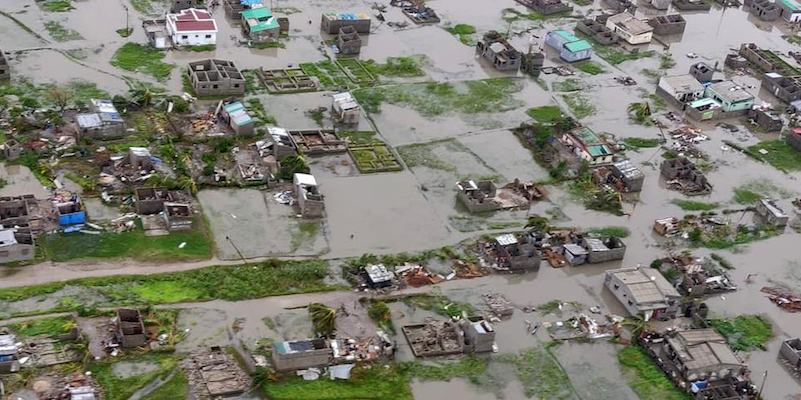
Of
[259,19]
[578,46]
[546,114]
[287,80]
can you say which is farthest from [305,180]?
[578,46]

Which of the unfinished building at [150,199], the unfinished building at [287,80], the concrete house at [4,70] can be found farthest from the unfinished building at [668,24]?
the concrete house at [4,70]

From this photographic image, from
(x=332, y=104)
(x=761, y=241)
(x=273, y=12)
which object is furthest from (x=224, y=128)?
(x=761, y=241)

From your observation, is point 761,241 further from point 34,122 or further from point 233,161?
point 34,122

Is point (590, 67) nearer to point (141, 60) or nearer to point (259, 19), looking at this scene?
point (259, 19)

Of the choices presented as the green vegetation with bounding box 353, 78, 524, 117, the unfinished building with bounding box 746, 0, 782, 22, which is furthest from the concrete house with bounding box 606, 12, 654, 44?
the unfinished building with bounding box 746, 0, 782, 22

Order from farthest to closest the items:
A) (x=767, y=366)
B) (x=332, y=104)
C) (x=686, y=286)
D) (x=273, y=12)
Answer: (x=273, y=12) < (x=332, y=104) < (x=686, y=286) < (x=767, y=366)

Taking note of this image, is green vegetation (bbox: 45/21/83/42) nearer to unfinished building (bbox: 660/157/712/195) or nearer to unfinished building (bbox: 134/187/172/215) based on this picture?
unfinished building (bbox: 134/187/172/215)

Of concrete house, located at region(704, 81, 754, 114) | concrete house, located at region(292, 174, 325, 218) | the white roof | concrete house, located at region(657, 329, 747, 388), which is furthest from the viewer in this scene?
concrete house, located at region(704, 81, 754, 114)
